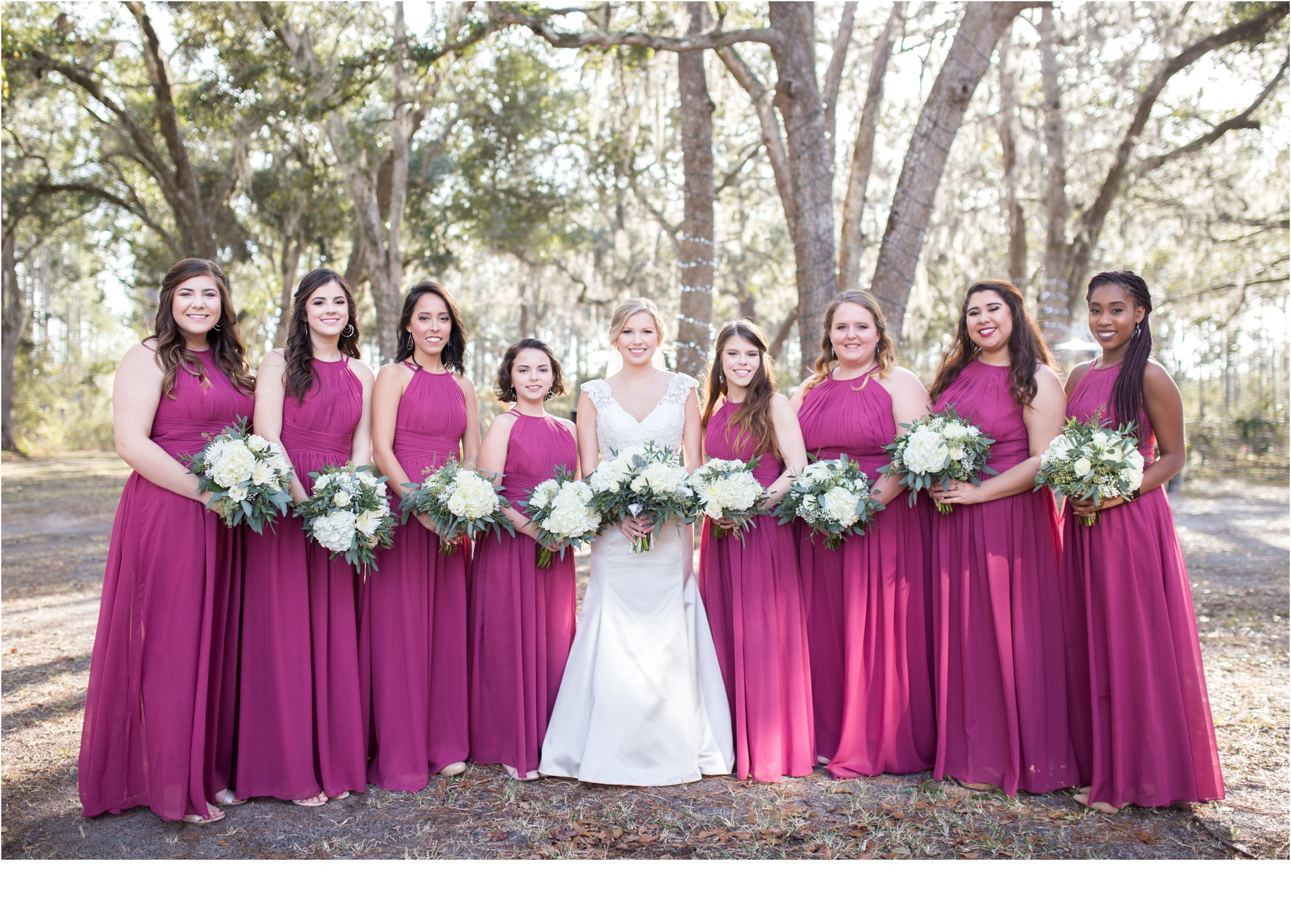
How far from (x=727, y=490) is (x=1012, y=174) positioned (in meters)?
13.4

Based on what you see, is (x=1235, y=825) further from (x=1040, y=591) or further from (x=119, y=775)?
(x=119, y=775)

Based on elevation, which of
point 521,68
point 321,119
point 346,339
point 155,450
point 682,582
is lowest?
point 682,582

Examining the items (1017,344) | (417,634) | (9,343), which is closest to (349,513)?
(417,634)

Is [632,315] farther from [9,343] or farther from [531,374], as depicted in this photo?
[9,343]

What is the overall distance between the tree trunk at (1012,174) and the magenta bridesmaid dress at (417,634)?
1259 cm

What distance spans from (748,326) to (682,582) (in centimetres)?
152

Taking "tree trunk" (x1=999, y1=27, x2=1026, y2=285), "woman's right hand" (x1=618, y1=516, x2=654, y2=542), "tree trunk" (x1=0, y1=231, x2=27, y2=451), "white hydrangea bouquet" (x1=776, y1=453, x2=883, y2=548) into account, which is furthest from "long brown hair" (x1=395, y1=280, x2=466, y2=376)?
"tree trunk" (x1=0, y1=231, x2=27, y2=451)

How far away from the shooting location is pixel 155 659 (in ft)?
13.5

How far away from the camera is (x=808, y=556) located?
4.98 m

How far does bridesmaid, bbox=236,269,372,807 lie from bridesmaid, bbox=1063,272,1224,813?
376 centimetres

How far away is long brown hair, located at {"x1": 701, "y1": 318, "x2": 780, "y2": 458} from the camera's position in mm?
4891

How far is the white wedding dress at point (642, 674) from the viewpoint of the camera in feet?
15.1

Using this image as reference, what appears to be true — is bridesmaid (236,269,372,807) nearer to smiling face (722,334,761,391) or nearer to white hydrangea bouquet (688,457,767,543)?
white hydrangea bouquet (688,457,767,543)

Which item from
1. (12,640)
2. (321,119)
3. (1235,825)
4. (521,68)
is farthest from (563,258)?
(1235,825)
